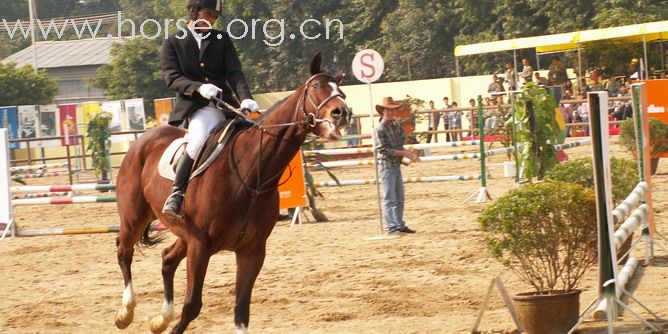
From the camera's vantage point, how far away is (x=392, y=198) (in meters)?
14.6

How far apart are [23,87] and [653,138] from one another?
3780 cm

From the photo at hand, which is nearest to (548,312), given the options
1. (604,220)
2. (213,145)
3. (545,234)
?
(545,234)

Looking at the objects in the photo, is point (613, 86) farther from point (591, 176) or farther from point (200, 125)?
point (200, 125)

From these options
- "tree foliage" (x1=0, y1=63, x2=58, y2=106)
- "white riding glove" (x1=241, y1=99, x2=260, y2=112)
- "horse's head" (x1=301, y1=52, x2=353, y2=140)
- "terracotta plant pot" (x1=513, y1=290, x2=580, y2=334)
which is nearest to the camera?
"horse's head" (x1=301, y1=52, x2=353, y2=140)

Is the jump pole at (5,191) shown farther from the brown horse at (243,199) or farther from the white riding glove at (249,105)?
the white riding glove at (249,105)

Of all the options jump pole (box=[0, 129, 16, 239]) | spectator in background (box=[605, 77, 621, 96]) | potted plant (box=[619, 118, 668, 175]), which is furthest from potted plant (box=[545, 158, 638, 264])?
spectator in background (box=[605, 77, 621, 96])

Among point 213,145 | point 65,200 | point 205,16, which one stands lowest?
point 65,200

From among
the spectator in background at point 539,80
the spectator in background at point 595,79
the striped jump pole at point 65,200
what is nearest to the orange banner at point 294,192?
the striped jump pole at point 65,200

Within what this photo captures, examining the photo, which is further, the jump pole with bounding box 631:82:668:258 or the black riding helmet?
the jump pole with bounding box 631:82:668:258

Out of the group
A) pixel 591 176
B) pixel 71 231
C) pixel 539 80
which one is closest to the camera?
pixel 591 176

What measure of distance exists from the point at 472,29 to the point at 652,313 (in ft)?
153

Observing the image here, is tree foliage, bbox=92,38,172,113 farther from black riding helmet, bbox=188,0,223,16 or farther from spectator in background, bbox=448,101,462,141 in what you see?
black riding helmet, bbox=188,0,223,16

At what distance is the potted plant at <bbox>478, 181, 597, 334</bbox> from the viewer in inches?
301

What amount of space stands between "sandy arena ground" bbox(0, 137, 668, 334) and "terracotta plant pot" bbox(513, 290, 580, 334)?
157mm
